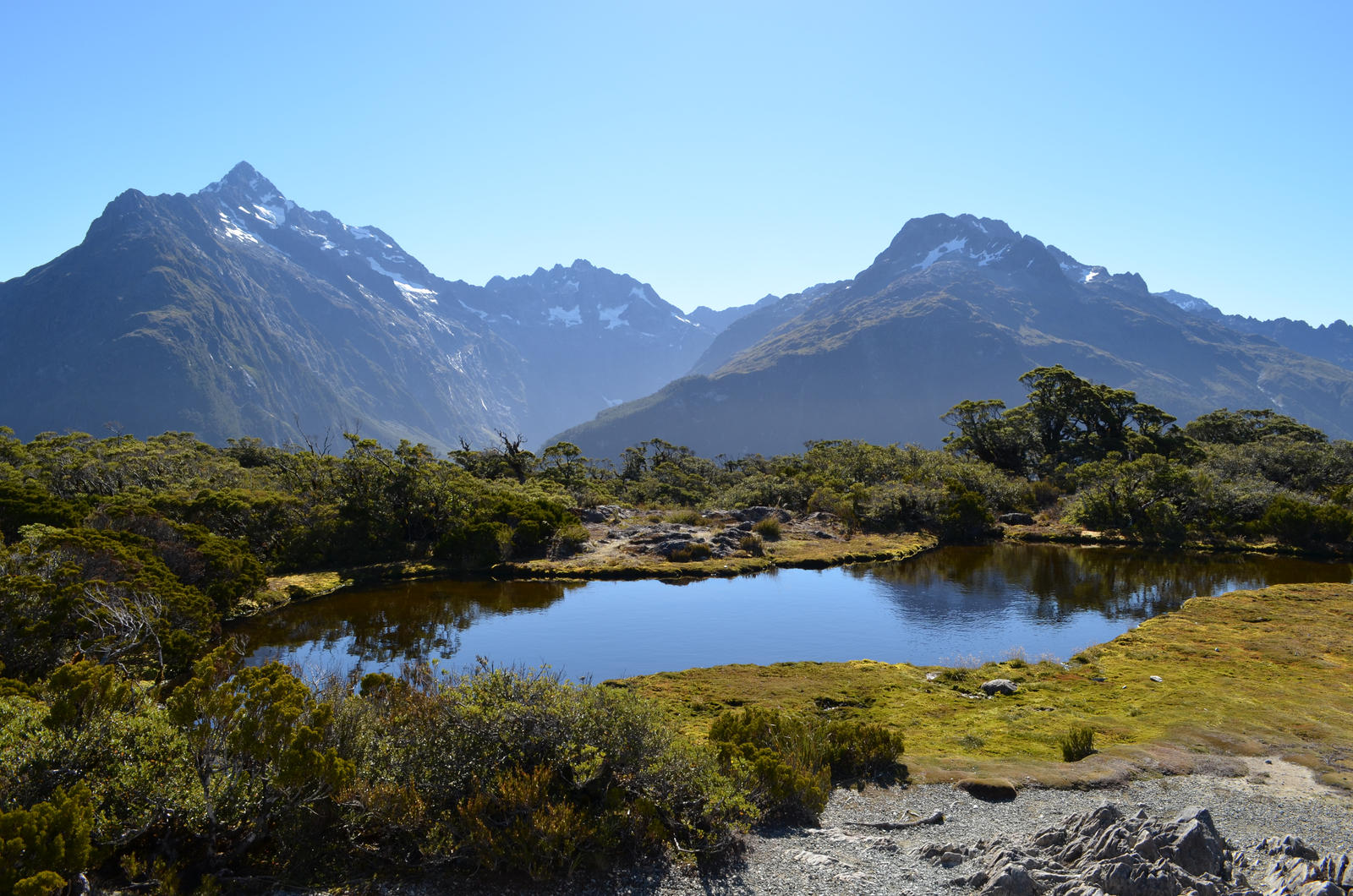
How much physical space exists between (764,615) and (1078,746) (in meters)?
14.2

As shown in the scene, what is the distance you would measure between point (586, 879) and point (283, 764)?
370cm

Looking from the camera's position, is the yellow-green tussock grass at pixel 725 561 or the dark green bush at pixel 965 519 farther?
the dark green bush at pixel 965 519

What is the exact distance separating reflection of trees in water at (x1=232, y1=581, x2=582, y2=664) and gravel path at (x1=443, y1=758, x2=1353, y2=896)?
12810 millimetres

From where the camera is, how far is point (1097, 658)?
19328 millimetres

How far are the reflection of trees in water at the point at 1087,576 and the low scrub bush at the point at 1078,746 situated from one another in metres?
13.9

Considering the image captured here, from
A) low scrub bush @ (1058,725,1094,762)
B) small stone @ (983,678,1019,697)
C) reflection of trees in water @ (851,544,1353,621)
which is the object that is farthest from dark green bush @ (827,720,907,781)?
reflection of trees in water @ (851,544,1353,621)

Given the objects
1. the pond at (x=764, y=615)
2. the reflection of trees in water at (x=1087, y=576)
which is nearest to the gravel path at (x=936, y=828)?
the pond at (x=764, y=615)

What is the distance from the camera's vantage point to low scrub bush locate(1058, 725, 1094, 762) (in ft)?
40.4

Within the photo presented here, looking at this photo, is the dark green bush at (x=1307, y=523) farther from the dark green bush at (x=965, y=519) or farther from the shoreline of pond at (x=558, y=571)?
the shoreline of pond at (x=558, y=571)

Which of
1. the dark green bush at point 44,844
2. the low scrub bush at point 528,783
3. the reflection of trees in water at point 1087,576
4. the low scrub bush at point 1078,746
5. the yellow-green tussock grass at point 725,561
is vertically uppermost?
the dark green bush at point 44,844

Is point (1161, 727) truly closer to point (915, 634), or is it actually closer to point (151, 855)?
point (915, 634)

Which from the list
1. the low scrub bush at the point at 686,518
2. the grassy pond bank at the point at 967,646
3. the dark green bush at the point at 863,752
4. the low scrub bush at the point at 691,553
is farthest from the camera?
the low scrub bush at the point at 686,518

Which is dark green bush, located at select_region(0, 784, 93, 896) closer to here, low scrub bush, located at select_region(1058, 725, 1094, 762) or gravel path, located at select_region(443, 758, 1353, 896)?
gravel path, located at select_region(443, 758, 1353, 896)

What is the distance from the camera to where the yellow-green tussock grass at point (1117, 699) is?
12.2m
